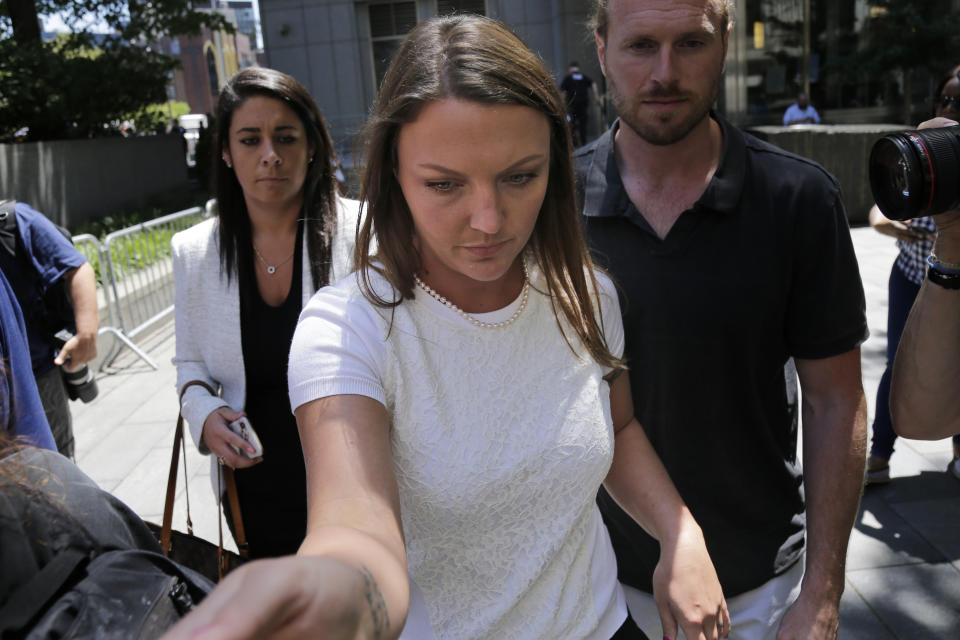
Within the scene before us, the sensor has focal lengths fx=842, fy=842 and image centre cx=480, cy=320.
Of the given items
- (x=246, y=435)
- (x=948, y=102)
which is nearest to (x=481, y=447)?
(x=246, y=435)

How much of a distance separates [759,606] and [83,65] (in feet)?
50.8

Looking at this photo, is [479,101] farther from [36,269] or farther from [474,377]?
[36,269]

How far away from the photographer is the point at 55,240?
3393mm

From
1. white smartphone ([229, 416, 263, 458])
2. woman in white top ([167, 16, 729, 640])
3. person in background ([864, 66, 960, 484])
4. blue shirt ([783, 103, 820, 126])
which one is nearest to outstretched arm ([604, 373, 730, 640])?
woman in white top ([167, 16, 729, 640])

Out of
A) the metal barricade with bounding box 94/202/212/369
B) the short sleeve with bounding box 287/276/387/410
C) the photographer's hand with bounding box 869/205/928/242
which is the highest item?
the short sleeve with bounding box 287/276/387/410

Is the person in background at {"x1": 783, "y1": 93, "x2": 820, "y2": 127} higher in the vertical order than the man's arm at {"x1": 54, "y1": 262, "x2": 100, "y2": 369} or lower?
higher

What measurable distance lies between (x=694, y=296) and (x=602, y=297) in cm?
30

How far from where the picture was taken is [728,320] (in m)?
1.83

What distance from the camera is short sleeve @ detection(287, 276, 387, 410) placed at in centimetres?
124

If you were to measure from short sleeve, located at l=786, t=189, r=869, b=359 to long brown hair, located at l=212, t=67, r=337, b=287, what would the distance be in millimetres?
1389

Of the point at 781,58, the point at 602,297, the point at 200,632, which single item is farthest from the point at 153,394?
the point at 781,58

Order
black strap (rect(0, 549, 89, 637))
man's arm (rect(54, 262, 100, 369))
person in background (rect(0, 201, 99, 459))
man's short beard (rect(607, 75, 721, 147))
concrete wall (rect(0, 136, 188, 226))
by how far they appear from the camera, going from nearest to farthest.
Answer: black strap (rect(0, 549, 89, 637))
man's short beard (rect(607, 75, 721, 147))
person in background (rect(0, 201, 99, 459))
man's arm (rect(54, 262, 100, 369))
concrete wall (rect(0, 136, 188, 226))

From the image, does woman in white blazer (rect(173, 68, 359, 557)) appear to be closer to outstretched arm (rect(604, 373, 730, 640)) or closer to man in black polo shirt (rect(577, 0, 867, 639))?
man in black polo shirt (rect(577, 0, 867, 639))

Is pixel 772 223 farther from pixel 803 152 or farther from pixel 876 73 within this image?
pixel 876 73
